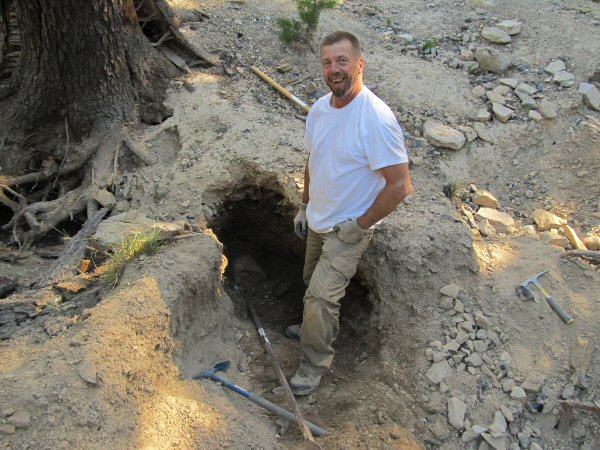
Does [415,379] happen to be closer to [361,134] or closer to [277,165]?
[361,134]

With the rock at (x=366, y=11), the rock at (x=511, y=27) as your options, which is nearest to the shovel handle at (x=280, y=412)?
the rock at (x=511, y=27)

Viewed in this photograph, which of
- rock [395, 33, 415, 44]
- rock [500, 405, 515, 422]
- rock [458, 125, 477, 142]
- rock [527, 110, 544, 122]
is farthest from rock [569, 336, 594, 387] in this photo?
rock [395, 33, 415, 44]

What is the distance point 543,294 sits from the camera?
12.2 feet

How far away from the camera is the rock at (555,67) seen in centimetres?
583

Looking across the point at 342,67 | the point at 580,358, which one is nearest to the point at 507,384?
the point at 580,358

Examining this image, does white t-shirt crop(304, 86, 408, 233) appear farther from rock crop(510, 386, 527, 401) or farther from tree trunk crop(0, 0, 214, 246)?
tree trunk crop(0, 0, 214, 246)

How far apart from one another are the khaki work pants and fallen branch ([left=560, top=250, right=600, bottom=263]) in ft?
5.59

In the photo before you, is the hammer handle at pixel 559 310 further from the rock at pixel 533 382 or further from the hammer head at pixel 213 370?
the hammer head at pixel 213 370

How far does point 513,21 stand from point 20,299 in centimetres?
617

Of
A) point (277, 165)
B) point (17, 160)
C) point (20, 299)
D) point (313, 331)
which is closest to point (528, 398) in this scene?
point (313, 331)

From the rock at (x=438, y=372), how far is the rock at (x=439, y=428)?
9.9 inches

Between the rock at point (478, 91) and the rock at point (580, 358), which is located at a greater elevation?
the rock at point (478, 91)

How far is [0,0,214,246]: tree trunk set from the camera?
14.7ft

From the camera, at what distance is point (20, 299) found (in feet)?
10.5
